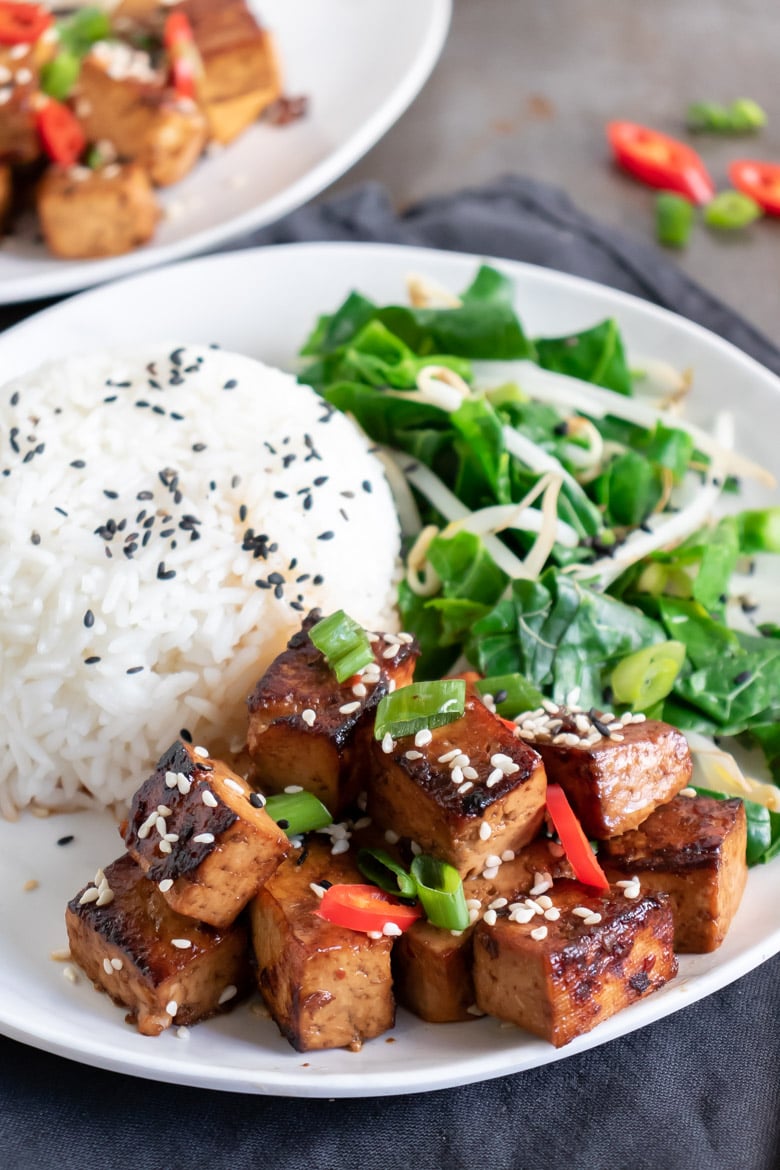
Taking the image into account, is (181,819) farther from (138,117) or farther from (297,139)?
(297,139)

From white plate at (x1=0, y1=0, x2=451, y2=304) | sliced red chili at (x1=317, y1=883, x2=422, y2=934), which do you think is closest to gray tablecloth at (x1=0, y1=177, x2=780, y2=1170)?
sliced red chili at (x1=317, y1=883, x2=422, y2=934)

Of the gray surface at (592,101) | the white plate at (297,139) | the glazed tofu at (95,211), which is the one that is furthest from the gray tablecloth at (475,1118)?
the gray surface at (592,101)

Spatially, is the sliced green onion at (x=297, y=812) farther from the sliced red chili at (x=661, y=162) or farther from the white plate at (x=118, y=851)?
the sliced red chili at (x=661, y=162)

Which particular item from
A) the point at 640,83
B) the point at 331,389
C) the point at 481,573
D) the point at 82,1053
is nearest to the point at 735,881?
the point at 481,573

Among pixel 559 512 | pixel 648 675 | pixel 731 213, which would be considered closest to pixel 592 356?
pixel 559 512

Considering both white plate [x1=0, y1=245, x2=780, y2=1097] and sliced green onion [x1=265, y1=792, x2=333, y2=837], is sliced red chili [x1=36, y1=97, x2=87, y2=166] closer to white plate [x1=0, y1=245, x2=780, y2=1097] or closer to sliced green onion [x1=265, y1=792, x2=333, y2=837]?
white plate [x1=0, y1=245, x2=780, y2=1097]

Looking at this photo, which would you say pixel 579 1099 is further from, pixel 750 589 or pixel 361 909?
pixel 750 589
